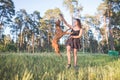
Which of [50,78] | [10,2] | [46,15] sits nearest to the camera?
[50,78]

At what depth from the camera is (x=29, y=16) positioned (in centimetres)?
7912

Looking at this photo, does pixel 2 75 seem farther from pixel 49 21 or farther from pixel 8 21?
pixel 49 21

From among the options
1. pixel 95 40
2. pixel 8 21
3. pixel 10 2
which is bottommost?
pixel 95 40

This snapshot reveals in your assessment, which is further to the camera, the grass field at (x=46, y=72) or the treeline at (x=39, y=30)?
the treeline at (x=39, y=30)

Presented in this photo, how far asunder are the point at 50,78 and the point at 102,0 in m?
50.1

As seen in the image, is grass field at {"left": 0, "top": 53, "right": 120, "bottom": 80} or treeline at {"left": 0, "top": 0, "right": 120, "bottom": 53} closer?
grass field at {"left": 0, "top": 53, "right": 120, "bottom": 80}

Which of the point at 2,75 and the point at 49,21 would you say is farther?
the point at 49,21

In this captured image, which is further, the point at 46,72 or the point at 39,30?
the point at 39,30

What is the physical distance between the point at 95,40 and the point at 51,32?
1400 centimetres

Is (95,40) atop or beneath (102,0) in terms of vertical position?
beneath

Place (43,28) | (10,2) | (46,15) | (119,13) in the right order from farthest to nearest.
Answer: (43,28) < (46,15) < (10,2) < (119,13)

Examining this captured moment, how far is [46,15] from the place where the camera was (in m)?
69.4

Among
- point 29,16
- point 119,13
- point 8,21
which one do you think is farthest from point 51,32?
point 119,13

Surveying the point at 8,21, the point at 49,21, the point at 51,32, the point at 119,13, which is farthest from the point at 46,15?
the point at 119,13
